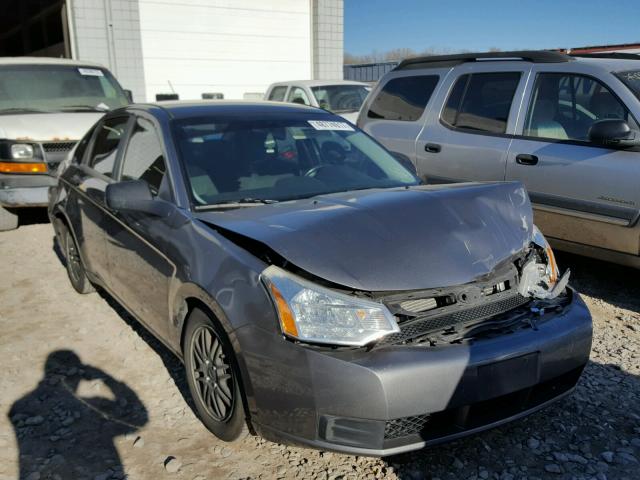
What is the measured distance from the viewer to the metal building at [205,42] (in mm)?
13859

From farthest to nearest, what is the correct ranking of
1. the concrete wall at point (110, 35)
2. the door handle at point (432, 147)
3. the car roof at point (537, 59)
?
the concrete wall at point (110, 35) → the door handle at point (432, 147) → the car roof at point (537, 59)

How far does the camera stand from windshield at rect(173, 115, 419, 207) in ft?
10.2

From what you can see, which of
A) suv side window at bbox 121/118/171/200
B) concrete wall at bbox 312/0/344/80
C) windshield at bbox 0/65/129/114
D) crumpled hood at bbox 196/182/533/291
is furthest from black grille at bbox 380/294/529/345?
concrete wall at bbox 312/0/344/80

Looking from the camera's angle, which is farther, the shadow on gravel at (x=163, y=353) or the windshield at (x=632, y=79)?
the windshield at (x=632, y=79)

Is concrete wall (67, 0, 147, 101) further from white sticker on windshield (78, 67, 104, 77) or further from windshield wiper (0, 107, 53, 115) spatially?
windshield wiper (0, 107, 53, 115)

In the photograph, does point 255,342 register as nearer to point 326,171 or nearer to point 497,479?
point 497,479

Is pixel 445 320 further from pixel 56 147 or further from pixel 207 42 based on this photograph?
pixel 207 42

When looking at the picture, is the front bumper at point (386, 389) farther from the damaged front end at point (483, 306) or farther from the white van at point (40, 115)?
the white van at point (40, 115)

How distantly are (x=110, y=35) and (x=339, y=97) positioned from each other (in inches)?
261

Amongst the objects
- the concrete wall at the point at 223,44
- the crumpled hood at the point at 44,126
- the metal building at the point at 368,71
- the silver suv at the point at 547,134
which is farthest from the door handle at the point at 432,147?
the metal building at the point at 368,71

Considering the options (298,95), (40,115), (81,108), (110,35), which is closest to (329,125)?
(40,115)

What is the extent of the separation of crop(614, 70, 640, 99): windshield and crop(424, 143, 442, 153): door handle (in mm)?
1583

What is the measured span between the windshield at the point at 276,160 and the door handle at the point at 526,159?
149cm

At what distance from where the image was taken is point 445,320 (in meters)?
2.32
